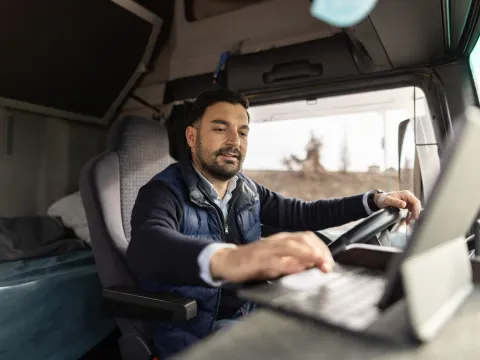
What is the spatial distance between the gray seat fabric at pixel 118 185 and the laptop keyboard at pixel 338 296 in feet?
2.52

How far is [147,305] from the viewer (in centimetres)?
107

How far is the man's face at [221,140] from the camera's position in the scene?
1402 millimetres

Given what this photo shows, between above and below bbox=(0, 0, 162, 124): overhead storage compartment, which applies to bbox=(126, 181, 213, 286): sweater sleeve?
below

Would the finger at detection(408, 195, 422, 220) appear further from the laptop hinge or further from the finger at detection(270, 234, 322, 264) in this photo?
the finger at detection(270, 234, 322, 264)

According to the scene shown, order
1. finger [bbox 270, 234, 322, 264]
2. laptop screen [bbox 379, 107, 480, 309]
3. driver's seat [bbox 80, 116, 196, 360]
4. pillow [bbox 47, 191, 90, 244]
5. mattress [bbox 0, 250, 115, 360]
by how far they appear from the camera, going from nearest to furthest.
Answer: laptop screen [bbox 379, 107, 480, 309] → finger [bbox 270, 234, 322, 264] → driver's seat [bbox 80, 116, 196, 360] → mattress [bbox 0, 250, 115, 360] → pillow [bbox 47, 191, 90, 244]

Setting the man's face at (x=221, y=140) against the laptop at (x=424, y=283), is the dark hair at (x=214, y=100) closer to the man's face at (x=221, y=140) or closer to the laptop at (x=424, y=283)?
the man's face at (x=221, y=140)

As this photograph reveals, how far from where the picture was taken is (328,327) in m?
0.45

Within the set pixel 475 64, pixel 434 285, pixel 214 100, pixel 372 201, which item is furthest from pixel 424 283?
pixel 475 64

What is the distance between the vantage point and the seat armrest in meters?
1.02

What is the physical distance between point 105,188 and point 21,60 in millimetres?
1104

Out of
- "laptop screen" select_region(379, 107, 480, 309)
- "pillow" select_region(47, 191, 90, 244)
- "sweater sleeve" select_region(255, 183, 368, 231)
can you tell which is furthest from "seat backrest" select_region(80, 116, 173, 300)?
"laptop screen" select_region(379, 107, 480, 309)

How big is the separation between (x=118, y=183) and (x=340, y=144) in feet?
3.45

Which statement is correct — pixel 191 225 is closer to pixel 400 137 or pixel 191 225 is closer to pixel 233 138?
pixel 233 138

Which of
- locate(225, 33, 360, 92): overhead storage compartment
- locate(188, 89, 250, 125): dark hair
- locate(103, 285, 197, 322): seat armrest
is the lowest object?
locate(103, 285, 197, 322): seat armrest
